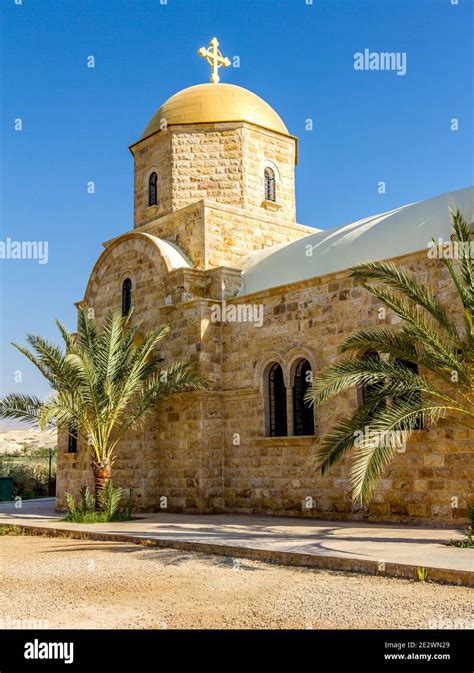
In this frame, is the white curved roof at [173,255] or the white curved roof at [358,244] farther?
the white curved roof at [173,255]

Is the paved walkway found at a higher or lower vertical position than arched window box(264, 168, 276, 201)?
lower

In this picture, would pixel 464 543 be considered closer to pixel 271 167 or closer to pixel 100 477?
pixel 100 477

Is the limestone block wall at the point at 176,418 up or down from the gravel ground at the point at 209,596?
up

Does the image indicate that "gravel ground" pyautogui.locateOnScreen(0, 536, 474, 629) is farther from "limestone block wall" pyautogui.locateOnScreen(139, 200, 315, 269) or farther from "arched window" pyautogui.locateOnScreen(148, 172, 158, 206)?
"arched window" pyautogui.locateOnScreen(148, 172, 158, 206)

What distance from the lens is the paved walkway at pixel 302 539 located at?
6871 millimetres

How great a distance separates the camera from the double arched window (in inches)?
494

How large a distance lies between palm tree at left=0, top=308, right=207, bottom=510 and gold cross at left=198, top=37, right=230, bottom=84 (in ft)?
26.3

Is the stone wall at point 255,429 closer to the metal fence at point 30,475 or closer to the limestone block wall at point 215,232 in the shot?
the limestone block wall at point 215,232

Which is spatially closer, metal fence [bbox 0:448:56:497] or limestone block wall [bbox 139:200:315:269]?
limestone block wall [bbox 139:200:315:269]

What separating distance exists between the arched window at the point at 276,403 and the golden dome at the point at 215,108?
658cm

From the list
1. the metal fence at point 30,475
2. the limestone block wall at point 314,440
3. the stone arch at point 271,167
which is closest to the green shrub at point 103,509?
the limestone block wall at point 314,440

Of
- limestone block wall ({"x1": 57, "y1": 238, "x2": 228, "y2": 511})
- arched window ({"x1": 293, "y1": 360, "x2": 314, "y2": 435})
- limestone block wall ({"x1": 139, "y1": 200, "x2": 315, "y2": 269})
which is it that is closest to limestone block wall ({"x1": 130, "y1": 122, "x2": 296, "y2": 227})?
limestone block wall ({"x1": 139, "y1": 200, "x2": 315, "y2": 269})

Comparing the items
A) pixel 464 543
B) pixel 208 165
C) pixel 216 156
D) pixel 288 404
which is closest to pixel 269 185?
pixel 216 156

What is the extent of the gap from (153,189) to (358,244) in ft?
21.4
